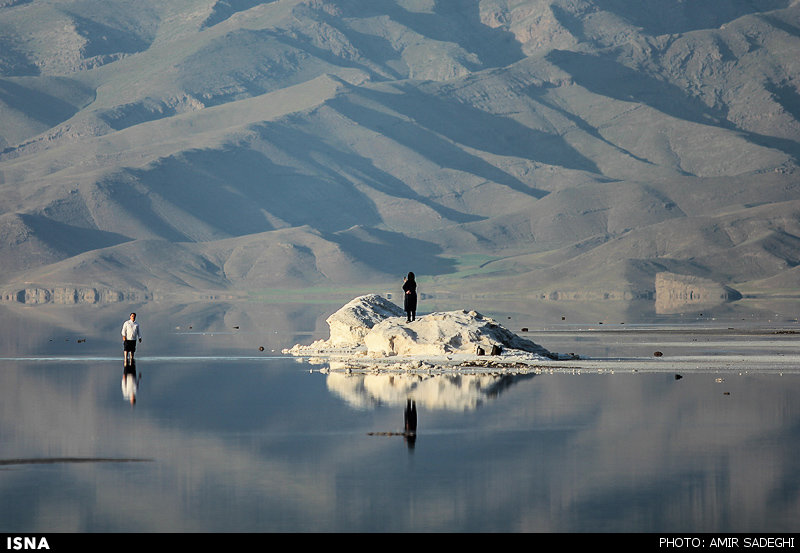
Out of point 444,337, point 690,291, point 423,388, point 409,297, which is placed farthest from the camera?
point 690,291

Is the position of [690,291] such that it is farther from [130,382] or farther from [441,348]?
[130,382]

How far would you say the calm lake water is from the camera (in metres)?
13.4

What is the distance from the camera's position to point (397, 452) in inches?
683

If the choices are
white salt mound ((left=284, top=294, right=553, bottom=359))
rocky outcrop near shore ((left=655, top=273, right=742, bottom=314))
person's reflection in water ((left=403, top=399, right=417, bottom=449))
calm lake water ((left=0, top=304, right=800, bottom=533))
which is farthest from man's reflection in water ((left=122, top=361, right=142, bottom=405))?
rocky outcrop near shore ((left=655, top=273, right=742, bottom=314))

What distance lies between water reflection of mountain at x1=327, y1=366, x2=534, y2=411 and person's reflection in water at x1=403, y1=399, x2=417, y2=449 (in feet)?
0.64

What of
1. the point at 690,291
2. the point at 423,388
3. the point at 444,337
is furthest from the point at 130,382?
the point at 690,291

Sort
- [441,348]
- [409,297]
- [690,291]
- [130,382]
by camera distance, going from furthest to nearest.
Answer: [690,291] → [409,297] → [441,348] → [130,382]

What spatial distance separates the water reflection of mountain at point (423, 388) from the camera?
77.2 ft

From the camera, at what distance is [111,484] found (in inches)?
591

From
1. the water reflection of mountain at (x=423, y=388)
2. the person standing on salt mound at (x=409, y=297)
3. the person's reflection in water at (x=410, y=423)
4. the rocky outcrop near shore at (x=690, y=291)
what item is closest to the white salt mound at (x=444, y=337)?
the person standing on salt mound at (x=409, y=297)

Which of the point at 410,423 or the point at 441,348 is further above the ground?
the point at 441,348

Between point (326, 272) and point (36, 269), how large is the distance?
34.8 m

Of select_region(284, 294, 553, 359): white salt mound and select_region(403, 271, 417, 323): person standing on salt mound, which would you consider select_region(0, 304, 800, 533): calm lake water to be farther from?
select_region(403, 271, 417, 323): person standing on salt mound

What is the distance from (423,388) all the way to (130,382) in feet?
20.1
